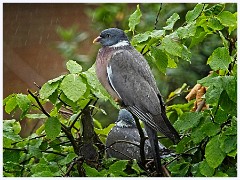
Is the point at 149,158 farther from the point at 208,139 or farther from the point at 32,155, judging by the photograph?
the point at 32,155

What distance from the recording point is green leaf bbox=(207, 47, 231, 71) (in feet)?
4.80

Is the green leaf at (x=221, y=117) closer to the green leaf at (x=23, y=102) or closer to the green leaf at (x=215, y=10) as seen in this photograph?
the green leaf at (x=215, y=10)

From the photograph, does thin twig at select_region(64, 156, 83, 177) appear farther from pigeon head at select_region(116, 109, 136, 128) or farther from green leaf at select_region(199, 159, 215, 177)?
green leaf at select_region(199, 159, 215, 177)

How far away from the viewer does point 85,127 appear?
165 centimetres

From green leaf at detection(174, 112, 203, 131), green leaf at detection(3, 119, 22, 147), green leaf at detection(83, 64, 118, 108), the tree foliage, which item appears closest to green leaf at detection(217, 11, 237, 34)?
the tree foliage

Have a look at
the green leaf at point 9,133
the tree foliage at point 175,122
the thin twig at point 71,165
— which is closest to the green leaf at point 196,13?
the tree foliage at point 175,122

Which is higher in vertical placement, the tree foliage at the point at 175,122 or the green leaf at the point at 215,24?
the green leaf at the point at 215,24

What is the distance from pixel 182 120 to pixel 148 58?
0.19m

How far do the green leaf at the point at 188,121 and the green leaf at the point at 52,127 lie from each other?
301 mm

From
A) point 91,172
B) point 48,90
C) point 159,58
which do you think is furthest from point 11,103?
point 159,58

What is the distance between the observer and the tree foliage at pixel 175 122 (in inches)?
56.7

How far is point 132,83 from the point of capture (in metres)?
1.39

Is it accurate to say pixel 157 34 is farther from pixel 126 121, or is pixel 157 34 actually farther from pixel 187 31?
pixel 126 121

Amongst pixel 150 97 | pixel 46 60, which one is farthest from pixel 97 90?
pixel 46 60
